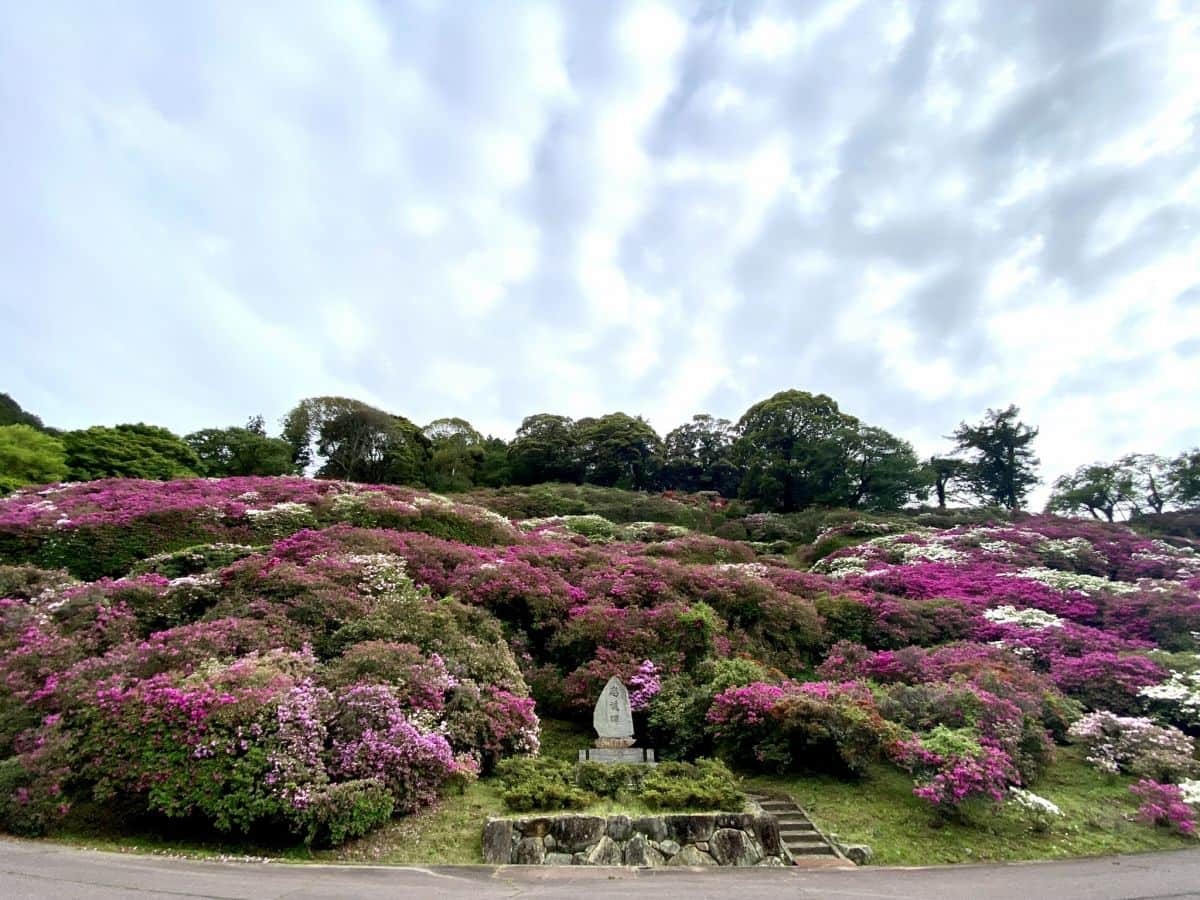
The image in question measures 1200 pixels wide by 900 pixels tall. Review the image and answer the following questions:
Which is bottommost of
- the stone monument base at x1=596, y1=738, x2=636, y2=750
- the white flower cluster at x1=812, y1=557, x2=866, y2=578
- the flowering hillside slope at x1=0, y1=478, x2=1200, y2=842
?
the stone monument base at x1=596, y1=738, x2=636, y2=750

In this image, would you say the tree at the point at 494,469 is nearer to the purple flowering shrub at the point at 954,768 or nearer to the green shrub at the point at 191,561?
the green shrub at the point at 191,561

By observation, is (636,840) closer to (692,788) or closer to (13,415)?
(692,788)

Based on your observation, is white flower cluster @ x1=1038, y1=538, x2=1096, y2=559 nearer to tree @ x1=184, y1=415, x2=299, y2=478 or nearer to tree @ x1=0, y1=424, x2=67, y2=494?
tree @ x1=0, y1=424, x2=67, y2=494

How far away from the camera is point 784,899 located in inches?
199

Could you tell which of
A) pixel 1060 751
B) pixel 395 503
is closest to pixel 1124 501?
pixel 1060 751

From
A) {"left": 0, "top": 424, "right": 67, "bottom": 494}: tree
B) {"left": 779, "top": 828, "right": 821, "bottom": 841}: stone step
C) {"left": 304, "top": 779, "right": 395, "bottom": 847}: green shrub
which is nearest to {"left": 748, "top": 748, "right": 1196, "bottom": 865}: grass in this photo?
{"left": 779, "top": 828, "right": 821, "bottom": 841}: stone step

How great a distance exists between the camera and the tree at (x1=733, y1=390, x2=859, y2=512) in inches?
1383

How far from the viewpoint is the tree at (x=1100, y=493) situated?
33656mm

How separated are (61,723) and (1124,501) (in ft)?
146

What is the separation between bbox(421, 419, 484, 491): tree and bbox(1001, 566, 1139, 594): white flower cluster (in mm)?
30710

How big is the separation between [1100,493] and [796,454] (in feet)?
54.4

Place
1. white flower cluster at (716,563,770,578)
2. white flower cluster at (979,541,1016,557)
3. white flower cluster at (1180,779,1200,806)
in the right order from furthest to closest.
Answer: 1. white flower cluster at (979,541,1016,557)
2. white flower cluster at (716,563,770,578)
3. white flower cluster at (1180,779,1200,806)

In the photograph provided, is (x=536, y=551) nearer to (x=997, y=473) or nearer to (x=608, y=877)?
(x=608, y=877)

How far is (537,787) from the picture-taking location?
6.84 meters
